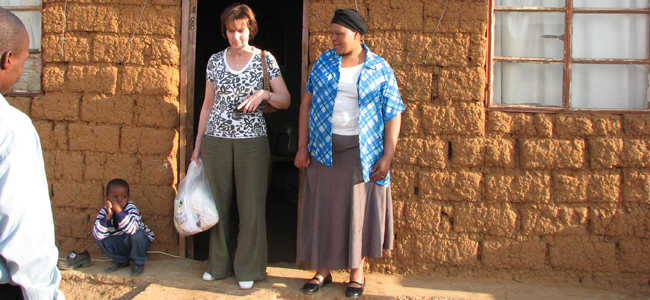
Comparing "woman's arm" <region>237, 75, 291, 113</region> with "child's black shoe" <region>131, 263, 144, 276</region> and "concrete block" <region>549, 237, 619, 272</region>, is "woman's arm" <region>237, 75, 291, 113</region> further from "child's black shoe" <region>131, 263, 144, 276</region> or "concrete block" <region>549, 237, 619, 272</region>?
"concrete block" <region>549, 237, 619, 272</region>

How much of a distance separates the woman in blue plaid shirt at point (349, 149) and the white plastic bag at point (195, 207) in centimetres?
68

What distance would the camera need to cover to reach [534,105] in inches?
144

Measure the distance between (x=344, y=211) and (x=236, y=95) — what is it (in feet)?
3.41

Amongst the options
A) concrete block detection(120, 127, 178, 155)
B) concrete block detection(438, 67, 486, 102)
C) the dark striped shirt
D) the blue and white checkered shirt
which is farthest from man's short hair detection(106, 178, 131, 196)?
concrete block detection(438, 67, 486, 102)

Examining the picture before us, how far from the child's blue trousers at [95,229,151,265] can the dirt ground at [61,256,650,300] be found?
13 cm

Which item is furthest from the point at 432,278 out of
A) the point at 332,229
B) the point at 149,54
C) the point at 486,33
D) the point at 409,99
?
the point at 149,54

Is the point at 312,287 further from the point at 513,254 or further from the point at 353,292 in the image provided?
the point at 513,254

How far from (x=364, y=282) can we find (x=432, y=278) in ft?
1.98

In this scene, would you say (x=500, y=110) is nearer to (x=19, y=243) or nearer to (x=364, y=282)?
(x=364, y=282)

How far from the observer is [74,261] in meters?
3.73

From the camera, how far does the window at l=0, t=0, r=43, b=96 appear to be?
3.99 metres

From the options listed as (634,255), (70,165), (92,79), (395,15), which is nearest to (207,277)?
(70,165)

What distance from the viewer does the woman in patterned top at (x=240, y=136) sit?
128 inches

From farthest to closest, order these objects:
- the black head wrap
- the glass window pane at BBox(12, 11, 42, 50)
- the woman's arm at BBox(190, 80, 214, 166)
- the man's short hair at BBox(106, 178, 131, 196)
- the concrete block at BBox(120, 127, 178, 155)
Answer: the glass window pane at BBox(12, 11, 42, 50) < the concrete block at BBox(120, 127, 178, 155) < the man's short hair at BBox(106, 178, 131, 196) < the woman's arm at BBox(190, 80, 214, 166) < the black head wrap
